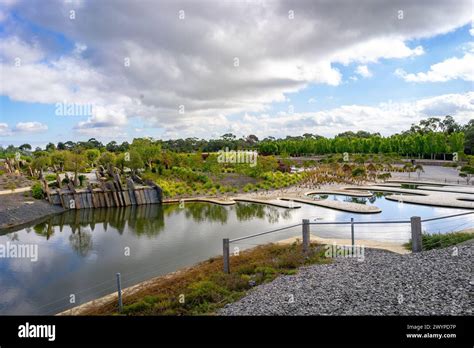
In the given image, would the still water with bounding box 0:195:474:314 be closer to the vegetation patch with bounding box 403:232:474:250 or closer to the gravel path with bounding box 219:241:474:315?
the vegetation patch with bounding box 403:232:474:250

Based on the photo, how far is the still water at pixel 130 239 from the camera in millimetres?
7426

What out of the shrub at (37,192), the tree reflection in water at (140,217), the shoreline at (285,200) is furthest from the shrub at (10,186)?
the tree reflection in water at (140,217)

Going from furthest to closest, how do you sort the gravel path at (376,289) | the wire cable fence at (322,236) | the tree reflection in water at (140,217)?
1. the tree reflection in water at (140,217)
2. the wire cable fence at (322,236)
3. the gravel path at (376,289)

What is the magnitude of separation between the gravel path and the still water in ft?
9.32

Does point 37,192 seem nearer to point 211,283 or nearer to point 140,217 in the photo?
point 140,217

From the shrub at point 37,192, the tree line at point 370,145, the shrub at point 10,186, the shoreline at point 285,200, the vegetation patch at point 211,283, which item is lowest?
the vegetation patch at point 211,283

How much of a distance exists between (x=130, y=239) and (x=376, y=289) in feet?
27.0

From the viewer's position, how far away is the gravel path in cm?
450

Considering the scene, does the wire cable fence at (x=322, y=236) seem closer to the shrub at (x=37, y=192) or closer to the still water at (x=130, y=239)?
the still water at (x=130, y=239)

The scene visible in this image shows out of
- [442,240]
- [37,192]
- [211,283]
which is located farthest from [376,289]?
[37,192]

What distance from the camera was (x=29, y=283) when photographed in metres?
7.74

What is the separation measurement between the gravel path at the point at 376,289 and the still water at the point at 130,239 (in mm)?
2840
